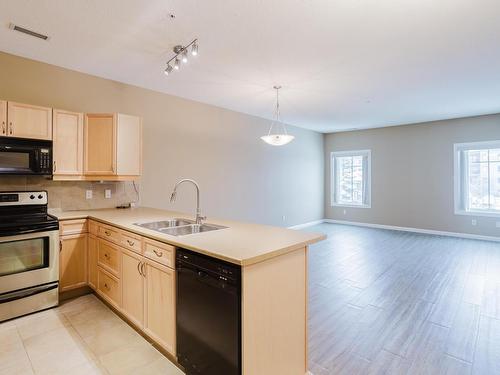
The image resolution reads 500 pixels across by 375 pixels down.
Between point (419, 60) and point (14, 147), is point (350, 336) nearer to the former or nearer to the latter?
point (419, 60)

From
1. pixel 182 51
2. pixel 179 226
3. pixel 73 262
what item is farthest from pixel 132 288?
pixel 182 51

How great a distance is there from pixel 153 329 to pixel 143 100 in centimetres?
322

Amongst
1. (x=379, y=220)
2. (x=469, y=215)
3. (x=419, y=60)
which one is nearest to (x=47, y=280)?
(x=419, y=60)

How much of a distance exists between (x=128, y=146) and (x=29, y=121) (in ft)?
3.19

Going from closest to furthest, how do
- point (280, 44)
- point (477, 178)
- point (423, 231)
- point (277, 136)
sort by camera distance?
point (280, 44), point (277, 136), point (477, 178), point (423, 231)

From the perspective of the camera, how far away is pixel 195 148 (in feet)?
15.8

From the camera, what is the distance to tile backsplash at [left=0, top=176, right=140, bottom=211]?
10.0 ft

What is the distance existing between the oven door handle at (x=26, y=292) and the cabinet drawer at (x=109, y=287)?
1.36 feet

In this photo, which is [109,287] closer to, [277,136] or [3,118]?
[3,118]

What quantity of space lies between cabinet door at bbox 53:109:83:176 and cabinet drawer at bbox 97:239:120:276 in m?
0.99

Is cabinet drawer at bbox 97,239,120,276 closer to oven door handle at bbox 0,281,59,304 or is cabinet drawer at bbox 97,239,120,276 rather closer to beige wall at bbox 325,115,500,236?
oven door handle at bbox 0,281,59,304

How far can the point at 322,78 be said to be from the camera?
3.76 m

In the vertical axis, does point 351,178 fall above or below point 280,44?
below

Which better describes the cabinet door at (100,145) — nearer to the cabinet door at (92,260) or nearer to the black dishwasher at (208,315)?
the cabinet door at (92,260)
